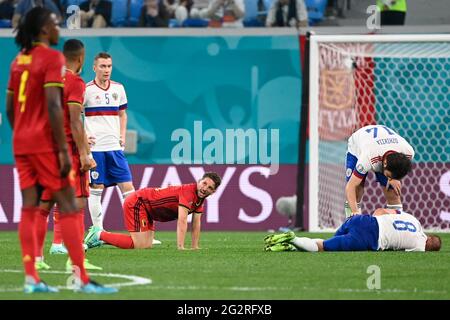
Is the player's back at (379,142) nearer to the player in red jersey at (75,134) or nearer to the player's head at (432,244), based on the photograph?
the player's head at (432,244)

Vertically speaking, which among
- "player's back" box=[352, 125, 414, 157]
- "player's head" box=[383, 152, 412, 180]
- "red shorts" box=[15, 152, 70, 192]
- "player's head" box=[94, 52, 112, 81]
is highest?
"player's head" box=[94, 52, 112, 81]

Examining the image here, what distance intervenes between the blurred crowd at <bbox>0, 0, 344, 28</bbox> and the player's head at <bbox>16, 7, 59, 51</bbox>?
971 centimetres

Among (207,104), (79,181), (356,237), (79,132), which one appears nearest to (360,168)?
(356,237)

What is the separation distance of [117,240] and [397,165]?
10.3 ft

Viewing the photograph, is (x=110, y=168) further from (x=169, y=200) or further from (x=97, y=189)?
(x=169, y=200)

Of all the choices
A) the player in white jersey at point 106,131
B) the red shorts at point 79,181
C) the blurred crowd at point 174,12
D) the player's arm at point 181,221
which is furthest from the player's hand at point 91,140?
the blurred crowd at point 174,12

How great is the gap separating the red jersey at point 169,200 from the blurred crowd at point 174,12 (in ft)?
19.0

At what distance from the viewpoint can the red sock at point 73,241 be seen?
794cm

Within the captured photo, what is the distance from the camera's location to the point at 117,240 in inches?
497

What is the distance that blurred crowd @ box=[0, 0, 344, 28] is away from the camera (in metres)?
17.9

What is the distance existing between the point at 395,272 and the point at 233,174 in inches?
306

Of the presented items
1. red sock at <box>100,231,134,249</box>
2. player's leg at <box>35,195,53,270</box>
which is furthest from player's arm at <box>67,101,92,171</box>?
red sock at <box>100,231,134,249</box>

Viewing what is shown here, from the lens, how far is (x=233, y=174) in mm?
17203

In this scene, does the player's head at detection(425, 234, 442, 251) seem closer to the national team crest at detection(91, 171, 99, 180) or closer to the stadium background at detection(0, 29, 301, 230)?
the national team crest at detection(91, 171, 99, 180)
